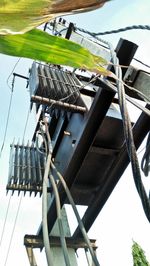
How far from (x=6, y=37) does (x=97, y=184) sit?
3.99m

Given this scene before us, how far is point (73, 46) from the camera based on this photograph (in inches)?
31.0

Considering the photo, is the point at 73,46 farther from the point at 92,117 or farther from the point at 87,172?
the point at 87,172

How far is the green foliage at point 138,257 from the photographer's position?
1012 centimetres

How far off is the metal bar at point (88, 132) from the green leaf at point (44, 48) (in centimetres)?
263

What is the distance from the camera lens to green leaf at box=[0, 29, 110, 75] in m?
0.73

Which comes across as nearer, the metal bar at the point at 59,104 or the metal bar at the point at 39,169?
the metal bar at the point at 59,104

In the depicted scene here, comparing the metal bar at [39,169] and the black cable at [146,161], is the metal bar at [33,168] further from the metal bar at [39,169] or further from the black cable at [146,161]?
the black cable at [146,161]

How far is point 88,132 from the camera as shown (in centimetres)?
386

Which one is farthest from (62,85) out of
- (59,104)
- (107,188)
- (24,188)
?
(107,188)

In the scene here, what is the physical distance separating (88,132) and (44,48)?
3107mm

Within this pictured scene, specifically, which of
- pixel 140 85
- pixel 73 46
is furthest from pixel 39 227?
pixel 73 46

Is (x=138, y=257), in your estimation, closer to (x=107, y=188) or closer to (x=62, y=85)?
(x=107, y=188)

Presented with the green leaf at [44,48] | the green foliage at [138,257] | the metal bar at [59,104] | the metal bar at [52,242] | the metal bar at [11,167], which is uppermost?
the metal bar at [59,104]

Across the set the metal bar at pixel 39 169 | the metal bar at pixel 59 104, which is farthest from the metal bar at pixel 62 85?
the metal bar at pixel 39 169
